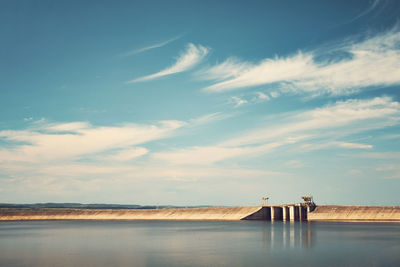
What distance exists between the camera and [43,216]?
578 ft

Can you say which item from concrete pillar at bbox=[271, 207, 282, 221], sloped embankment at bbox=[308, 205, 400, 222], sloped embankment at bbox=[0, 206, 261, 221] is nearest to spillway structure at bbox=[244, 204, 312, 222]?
concrete pillar at bbox=[271, 207, 282, 221]

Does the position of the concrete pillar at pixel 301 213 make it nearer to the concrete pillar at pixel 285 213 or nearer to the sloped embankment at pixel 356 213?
the sloped embankment at pixel 356 213

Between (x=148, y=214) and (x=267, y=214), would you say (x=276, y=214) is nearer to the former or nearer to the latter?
(x=267, y=214)

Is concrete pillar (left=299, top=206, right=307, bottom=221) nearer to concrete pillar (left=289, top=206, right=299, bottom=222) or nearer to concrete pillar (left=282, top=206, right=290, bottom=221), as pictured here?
Result: concrete pillar (left=289, top=206, right=299, bottom=222)

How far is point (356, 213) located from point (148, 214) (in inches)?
3317

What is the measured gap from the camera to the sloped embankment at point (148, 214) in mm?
135288

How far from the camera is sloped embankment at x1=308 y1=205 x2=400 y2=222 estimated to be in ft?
354

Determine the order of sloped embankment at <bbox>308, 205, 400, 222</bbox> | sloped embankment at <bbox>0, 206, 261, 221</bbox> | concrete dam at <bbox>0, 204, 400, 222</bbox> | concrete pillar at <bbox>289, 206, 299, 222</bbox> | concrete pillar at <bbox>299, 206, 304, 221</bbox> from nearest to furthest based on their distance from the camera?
sloped embankment at <bbox>308, 205, 400, 222</bbox> < concrete dam at <bbox>0, 204, 400, 222</bbox> < concrete pillar at <bbox>289, 206, 299, 222</bbox> < concrete pillar at <bbox>299, 206, 304, 221</bbox> < sloped embankment at <bbox>0, 206, 261, 221</bbox>

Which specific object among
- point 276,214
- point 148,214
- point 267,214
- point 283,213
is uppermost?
point 283,213

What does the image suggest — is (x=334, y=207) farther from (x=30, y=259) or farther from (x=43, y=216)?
(x=43, y=216)

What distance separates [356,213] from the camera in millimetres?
112438

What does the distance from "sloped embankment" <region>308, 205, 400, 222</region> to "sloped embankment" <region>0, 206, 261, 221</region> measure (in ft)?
60.4

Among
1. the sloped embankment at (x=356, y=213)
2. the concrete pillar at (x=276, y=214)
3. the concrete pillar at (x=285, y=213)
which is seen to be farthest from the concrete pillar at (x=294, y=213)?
the concrete pillar at (x=276, y=214)

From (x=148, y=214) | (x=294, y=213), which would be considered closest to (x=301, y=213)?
(x=294, y=213)
